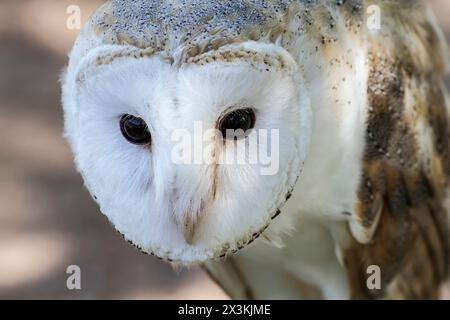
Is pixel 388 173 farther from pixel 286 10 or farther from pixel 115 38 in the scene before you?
pixel 115 38

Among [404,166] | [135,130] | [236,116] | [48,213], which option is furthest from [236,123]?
[48,213]

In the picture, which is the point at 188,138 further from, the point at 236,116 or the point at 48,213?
the point at 48,213

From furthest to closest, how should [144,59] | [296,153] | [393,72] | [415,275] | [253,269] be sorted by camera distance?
[253,269], [415,275], [393,72], [296,153], [144,59]

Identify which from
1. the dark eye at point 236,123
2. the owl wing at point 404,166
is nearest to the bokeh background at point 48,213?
the owl wing at point 404,166

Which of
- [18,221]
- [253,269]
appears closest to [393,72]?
[253,269]

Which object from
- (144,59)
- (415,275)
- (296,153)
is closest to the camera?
(144,59)

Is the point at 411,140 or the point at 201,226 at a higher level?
the point at 411,140

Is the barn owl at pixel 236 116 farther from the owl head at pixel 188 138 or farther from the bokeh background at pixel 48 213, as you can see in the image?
the bokeh background at pixel 48 213
